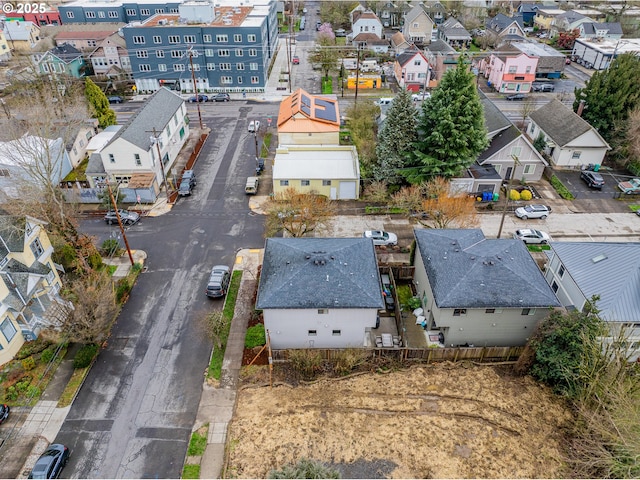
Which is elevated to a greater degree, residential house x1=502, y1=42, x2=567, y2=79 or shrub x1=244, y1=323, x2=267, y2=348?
residential house x1=502, y1=42, x2=567, y2=79

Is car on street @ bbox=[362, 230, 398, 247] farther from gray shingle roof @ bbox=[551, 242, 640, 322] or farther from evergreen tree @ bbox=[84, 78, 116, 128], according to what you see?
evergreen tree @ bbox=[84, 78, 116, 128]

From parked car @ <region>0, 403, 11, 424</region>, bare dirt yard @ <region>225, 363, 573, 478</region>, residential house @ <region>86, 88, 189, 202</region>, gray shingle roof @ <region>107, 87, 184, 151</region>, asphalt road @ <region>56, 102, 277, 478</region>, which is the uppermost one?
gray shingle roof @ <region>107, 87, 184, 151</region>

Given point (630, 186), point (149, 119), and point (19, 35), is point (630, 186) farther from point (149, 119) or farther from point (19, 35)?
point (19, 35)

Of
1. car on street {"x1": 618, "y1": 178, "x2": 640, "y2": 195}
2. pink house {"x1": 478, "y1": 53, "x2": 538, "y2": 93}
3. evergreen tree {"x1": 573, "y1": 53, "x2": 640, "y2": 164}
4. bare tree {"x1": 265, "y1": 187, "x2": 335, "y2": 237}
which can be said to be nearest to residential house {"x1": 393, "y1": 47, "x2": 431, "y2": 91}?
pink house {"x1": 478, "y1": 53, "x2": 538, "y2": 93}

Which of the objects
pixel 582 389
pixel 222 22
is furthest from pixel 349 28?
pixel 582 389

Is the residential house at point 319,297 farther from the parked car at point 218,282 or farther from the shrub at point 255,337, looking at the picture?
the parked car at point 218,282

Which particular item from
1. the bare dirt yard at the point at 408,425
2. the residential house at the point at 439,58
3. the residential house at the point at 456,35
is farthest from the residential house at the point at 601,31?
the bare dirt yard at the point at 408,425

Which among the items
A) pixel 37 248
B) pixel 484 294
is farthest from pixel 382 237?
pixel 37 248
